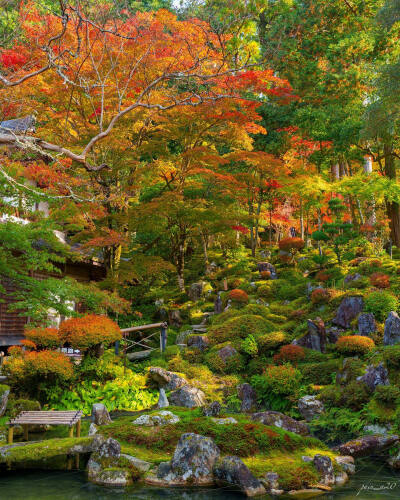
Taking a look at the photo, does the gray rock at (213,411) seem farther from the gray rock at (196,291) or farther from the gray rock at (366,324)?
the gray rock at (196,291)

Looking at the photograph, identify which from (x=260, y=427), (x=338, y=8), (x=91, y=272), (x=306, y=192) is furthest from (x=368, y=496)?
(x=338, y=8)

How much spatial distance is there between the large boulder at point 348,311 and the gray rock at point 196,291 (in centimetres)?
741

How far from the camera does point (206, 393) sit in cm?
1313

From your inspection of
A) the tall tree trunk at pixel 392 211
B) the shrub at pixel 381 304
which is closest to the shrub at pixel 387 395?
the shrub at pixel 381 304

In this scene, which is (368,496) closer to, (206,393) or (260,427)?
(260,427)

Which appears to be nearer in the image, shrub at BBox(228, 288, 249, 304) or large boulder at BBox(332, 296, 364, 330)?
large boulder at BBox(332, 296, 364, 330)

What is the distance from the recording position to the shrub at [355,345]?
488 inches

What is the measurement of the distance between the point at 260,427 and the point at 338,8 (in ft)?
75.4

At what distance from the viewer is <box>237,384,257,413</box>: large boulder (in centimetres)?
1191

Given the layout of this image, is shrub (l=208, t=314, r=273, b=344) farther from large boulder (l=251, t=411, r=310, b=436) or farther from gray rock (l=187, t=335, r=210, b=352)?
large boulder (l=251, t=411, r=310, b=436)

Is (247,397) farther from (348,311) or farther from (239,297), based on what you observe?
(239,297)

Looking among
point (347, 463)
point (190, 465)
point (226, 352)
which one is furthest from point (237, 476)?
point (226, 352)

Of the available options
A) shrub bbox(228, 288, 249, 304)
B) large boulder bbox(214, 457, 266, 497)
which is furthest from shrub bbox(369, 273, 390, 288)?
large boulder bbox(214, 457, 266, 497)

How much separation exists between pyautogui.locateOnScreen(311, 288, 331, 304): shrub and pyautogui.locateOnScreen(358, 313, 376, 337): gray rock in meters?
2.89
